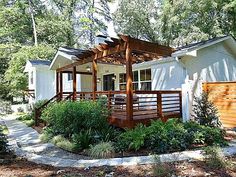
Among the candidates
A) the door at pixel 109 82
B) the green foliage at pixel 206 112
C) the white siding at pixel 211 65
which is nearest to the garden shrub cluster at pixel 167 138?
the green foliage at pixel 206 112

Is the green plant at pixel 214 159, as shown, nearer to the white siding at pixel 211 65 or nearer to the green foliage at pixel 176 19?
the white siding at pixel 211 65

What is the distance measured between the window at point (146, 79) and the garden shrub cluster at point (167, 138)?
5570 millimetres

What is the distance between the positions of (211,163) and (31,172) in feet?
12.8

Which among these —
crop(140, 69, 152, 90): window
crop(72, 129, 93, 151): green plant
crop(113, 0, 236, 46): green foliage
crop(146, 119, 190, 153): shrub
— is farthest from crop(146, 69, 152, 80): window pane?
crop(113, 0, 236, 46): green foliage

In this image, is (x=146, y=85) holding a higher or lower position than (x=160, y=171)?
higher

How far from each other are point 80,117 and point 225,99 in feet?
19.6

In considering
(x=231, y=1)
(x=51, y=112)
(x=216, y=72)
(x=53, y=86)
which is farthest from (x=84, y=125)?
(x=231, y=1)

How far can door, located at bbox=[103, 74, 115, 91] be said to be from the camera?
1625 centimetres

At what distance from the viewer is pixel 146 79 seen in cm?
1320

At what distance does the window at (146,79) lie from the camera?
13.0 meters

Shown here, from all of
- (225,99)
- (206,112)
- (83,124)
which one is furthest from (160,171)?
(225,99)

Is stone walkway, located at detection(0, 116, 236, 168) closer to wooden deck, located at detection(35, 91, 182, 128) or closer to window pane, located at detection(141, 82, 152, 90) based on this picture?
wooden deck, located at detection(35, 91, 182, 128)

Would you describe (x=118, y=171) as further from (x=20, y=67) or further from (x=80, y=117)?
(x=20, y=67)

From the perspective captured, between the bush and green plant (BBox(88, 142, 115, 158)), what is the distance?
5.32 feet
